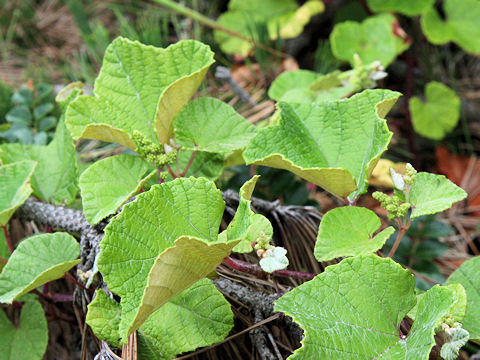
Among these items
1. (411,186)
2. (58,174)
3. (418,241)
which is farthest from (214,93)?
(411,186)

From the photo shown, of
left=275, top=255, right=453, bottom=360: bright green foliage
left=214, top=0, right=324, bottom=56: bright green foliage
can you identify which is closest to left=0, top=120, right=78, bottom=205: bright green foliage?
left=275, top=255, right=453, bottom=360: bright green foliage

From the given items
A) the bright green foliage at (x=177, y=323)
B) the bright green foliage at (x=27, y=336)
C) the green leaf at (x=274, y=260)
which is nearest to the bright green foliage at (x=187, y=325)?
the bright green foliage at (x=177, y=323)

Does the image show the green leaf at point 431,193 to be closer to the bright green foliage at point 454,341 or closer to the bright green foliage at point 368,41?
the bright green foliage at point 454,341

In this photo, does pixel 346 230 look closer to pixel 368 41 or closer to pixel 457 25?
pixel 368 41

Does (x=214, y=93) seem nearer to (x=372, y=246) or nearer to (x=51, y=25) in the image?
(x=372, y=246)

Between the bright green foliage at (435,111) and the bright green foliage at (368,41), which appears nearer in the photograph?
the bright green foliage at (368,41)

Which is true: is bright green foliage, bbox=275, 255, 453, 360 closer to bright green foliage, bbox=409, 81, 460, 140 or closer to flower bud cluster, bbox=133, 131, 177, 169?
flower bud cluster, bbox=133, 131, 177, 169

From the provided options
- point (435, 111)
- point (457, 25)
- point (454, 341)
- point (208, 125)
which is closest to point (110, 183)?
point (208, 125)
